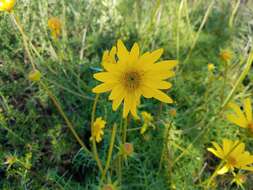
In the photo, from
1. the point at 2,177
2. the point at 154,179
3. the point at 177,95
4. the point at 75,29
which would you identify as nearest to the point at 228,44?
the point at 177,95

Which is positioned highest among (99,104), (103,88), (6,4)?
(6,4)

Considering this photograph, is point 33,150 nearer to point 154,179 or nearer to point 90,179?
point 90,179

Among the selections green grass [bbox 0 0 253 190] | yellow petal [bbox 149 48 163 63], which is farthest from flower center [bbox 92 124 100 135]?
yellow petal [bbox 149 48 163 63]

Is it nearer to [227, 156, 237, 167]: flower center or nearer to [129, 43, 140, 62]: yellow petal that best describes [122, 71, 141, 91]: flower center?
[129, 43, 140, 62]: yellow petal

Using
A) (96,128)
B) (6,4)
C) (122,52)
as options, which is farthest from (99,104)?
(122,52)

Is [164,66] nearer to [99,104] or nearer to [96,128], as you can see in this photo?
[96,128]

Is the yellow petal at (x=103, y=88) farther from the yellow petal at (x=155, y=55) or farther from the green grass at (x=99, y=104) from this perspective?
the green grass at (x=99, y=104)

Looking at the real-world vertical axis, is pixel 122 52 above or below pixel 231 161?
above
